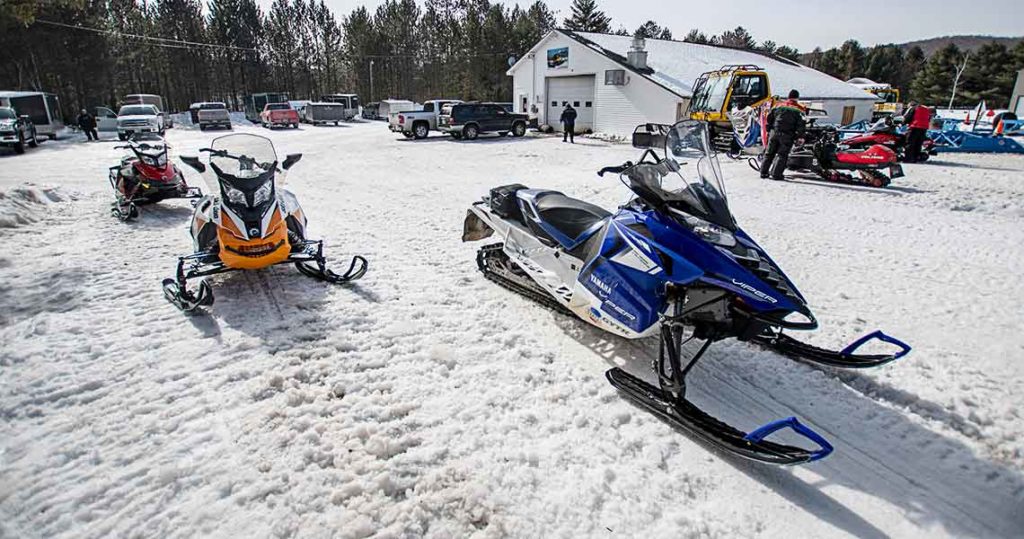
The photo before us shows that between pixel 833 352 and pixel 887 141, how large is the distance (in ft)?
33.2

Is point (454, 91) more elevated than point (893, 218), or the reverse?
point (454, 91)

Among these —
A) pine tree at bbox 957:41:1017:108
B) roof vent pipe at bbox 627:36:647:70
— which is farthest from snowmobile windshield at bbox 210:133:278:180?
pine tree at bbox 957:41:1017:108

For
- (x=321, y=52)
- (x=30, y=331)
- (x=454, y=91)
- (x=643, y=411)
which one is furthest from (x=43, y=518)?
(x=321, y=52)

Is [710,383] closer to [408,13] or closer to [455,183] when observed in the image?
[455,183]

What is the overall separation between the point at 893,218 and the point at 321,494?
330 inches

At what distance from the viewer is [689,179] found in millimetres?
3094

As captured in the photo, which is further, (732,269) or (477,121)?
(477,121)

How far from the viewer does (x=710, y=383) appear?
334cm

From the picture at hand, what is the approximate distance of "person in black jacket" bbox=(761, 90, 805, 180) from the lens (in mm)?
10352

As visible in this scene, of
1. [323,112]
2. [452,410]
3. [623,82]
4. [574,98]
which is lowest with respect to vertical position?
[452,410]

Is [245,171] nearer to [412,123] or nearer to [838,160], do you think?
[838,160]

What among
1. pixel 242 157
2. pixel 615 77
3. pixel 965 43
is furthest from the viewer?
pixel 965 43

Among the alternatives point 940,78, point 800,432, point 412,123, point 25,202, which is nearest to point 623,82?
point 412,123

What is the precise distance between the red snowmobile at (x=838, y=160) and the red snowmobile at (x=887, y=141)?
0.84 ft
